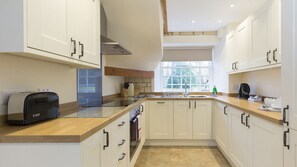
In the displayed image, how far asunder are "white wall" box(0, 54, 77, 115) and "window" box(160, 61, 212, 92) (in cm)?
328

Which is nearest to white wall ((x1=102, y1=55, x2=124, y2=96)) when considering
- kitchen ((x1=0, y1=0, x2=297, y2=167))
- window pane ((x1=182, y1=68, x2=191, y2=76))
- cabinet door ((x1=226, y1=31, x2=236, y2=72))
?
kitchen ((x1=0, y1=0, x2=297, y2=167))

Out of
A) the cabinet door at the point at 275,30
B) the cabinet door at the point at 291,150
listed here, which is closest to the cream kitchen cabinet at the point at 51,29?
the cabinet door at the point at 291,150

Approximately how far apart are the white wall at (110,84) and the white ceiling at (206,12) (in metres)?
1.39

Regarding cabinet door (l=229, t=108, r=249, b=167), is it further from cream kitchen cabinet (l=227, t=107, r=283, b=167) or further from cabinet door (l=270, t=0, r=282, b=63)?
cabinet door (l=270, t=0, r=282, b=63)

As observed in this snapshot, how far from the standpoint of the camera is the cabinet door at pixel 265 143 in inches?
64.9

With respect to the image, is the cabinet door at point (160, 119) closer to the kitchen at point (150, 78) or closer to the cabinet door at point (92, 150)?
the kitchen at point (150, 78)

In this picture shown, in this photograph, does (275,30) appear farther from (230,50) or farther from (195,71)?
(195,71)

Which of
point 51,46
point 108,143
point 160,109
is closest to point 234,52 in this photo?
point 160,109

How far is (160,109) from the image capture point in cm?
409

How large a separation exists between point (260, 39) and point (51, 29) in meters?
2.36

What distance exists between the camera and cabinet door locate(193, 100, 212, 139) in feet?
13.2

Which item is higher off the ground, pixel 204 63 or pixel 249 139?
pixel 204 63

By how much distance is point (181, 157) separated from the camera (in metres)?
3.46

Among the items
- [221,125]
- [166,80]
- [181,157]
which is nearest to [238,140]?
[221,125]
